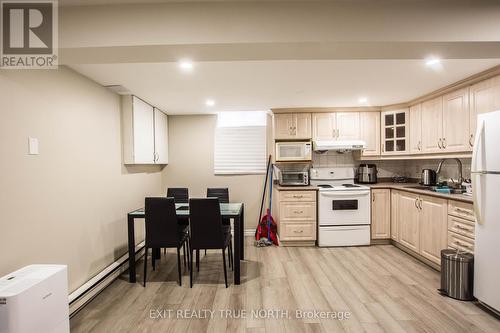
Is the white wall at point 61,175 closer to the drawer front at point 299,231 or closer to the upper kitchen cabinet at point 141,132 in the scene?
the upper kitchen cabinet at point 141,132

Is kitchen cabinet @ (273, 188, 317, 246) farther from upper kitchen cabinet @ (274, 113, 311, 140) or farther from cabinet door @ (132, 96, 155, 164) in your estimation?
cabinet door @ (132, 96, 155, 164)

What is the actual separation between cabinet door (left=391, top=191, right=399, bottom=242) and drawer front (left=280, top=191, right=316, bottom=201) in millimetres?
1208

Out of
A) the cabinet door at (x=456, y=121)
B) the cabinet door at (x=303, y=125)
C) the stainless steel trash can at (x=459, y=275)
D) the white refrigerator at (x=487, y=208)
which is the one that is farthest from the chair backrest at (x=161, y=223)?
the cabinet door at (x=456, y=121)

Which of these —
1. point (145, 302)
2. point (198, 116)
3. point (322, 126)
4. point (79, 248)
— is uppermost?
point (198, 116)

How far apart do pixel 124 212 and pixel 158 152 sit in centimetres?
117

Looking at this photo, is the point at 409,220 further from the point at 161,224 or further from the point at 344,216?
the point at 161,224

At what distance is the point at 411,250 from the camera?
3443 mm

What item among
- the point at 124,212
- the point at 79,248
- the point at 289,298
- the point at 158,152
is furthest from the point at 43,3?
the point at 289,298

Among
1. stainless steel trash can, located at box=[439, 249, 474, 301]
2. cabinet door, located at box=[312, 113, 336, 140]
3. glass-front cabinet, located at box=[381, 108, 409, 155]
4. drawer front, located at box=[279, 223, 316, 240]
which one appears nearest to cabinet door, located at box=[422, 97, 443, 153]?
glass-front cabinet, located at box=[381, 108, 409, 155]

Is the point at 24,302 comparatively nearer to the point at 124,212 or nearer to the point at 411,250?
the point at 124,212

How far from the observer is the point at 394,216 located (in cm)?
377

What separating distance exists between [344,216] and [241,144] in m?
2.15

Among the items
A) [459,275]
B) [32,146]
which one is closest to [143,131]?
[32,146]

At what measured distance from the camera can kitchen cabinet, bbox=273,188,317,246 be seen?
387 centimetres
